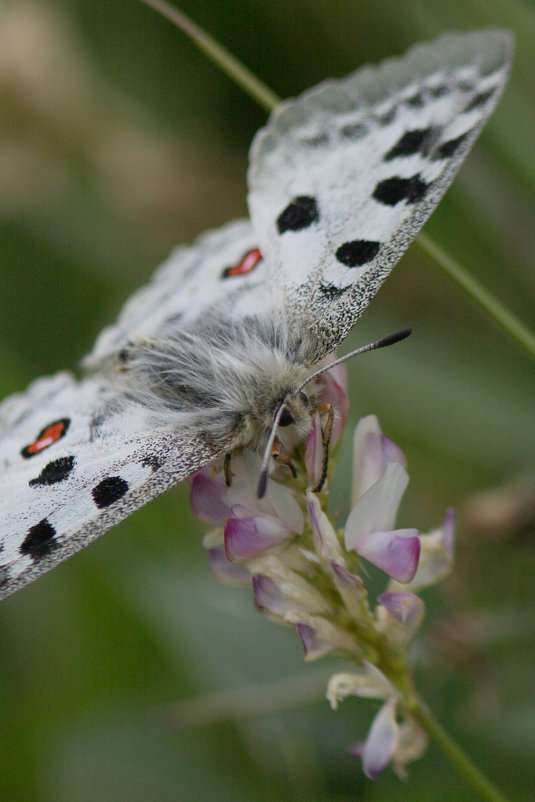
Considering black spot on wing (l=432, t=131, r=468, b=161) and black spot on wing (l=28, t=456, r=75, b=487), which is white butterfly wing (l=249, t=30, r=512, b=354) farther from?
black spot on wing (l=28, t=456, r=75, b=487)

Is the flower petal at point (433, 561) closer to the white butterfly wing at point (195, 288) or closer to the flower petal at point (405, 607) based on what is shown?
the flower petal at point (405, 607)

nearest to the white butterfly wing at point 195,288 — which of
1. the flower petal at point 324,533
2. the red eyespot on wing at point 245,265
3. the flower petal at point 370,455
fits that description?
the red eyespot on wing at point 245,265

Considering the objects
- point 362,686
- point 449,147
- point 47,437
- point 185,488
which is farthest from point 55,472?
point 185,488

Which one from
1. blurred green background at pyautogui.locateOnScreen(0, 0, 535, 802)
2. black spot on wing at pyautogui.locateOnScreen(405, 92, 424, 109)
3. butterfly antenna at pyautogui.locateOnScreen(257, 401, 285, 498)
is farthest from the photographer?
blurred green background at pyautogui.locateOnScreen(0, 0, 535, 802)

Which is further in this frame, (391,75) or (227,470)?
(391,75)

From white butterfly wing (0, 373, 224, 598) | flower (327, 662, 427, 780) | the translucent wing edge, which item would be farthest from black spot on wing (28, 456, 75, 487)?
the translucent wing edge

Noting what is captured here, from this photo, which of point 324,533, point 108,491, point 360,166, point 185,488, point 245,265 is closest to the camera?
point 324,533

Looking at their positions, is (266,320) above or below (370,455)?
above

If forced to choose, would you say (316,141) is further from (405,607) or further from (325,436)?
(405,607)
